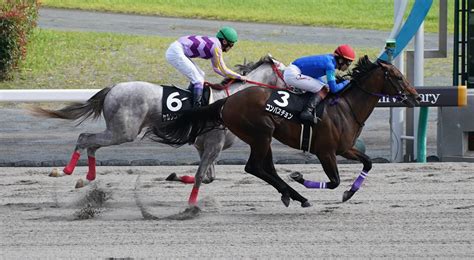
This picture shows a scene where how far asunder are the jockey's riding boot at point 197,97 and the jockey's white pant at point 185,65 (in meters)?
0.05

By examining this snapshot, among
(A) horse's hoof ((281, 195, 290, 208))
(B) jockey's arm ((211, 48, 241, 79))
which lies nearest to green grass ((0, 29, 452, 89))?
(B) jockey's arm ((211, 48, 241, 79))

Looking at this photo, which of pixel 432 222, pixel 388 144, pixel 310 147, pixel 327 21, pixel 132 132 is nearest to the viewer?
pixel 432 222

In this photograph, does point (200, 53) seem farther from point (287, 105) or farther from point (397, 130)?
point (397, 130)

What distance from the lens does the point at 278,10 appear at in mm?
29781

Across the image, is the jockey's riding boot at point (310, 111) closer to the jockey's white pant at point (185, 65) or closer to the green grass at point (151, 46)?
the jockey's white pant at point (185, 65)

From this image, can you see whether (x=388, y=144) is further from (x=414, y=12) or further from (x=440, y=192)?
(x=440, y=192)

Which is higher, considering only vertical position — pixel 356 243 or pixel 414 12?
pixel 414 12

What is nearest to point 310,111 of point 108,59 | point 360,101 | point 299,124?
point 299,124

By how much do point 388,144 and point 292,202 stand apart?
4.69 meters

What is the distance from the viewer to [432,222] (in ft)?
30.7

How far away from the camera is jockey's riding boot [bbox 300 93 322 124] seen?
32.3 ft

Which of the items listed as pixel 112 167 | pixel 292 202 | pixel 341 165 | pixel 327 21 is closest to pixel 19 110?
pixel 112 167

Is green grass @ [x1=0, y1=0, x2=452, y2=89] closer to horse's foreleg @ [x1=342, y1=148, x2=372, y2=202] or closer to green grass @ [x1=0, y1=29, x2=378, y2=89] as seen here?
green grass @ [x1=0, y1=29, x2=378, y2=89]

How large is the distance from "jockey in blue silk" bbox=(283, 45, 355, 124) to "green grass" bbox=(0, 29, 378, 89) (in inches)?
384
